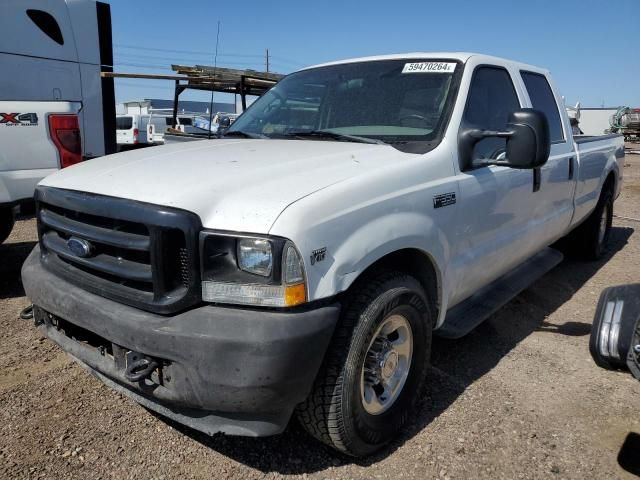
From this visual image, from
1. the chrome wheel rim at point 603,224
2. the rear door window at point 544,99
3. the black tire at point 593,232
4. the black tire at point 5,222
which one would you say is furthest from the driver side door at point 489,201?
the black tire at point 5,222

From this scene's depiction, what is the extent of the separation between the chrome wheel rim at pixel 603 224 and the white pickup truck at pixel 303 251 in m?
3.01

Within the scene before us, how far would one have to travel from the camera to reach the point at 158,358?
7.00ft

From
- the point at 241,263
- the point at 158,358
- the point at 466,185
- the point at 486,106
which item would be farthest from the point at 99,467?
the point at 486,106

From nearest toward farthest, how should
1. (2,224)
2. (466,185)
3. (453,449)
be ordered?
1. (453,449)
2. (466,185)
3. (2,224)

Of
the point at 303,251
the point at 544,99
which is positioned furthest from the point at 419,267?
the point at 544,99

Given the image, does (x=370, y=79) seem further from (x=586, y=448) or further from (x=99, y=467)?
(x=99, y=467)

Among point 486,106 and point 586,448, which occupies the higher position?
point 486,106

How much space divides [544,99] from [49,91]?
18.2 feet

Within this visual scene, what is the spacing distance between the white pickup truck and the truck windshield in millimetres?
13

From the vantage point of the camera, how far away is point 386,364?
2637mm

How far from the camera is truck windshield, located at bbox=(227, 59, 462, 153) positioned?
10.1ft

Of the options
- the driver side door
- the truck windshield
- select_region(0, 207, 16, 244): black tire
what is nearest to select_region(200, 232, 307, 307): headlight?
the truck windshield

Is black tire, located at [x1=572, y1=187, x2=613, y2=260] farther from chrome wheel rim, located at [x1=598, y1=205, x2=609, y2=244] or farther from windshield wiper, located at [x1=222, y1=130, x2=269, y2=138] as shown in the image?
windshield wiper, located at [x1=222, y1=130, x2=269, y2=138]

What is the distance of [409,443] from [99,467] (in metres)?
1.48
